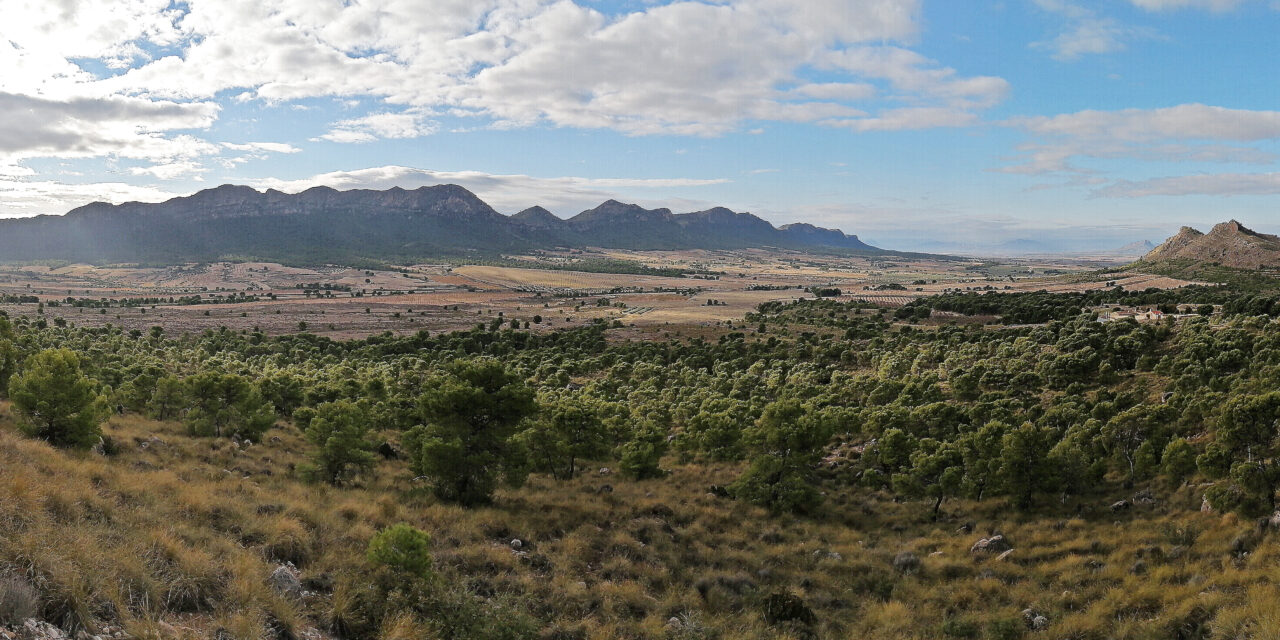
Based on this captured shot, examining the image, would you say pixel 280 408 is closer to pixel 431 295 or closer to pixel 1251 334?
pixel 1251 334

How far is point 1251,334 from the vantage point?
34.4m

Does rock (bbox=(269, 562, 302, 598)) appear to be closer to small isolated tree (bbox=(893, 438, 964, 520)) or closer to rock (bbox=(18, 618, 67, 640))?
rock (bbox=(18, 618, 67, 640))

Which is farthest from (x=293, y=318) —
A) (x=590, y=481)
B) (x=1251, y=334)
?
(x=1251, y=334)

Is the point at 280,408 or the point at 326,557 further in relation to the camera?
the point at 280,408

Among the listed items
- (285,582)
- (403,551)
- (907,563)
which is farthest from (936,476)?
(285,582)

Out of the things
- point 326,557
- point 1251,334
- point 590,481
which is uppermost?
point 1251,334

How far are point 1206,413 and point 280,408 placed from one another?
5143 cm

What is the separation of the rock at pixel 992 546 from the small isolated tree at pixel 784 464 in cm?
641

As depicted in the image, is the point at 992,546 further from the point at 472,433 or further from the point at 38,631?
the point at 38,631

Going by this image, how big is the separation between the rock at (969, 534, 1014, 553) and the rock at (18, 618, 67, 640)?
79.7ft

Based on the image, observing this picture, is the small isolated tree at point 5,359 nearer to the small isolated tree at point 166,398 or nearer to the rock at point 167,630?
the small isolated tree at point 166,398

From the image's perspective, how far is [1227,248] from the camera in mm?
129000

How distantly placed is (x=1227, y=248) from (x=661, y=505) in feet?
537

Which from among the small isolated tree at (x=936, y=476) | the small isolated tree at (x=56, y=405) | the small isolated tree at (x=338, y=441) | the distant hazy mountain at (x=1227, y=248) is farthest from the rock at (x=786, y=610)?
the distant hazy mountain at (x=1227, y=248)
